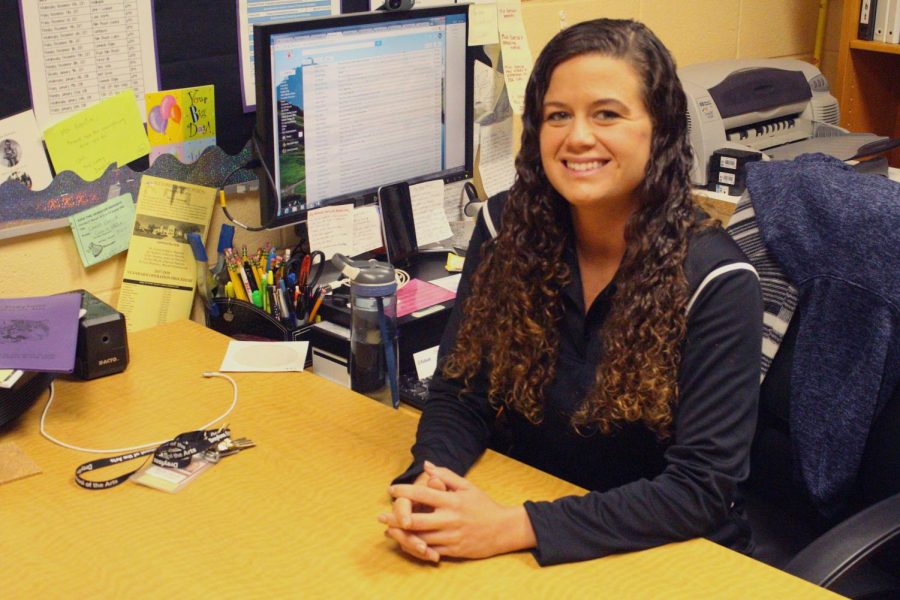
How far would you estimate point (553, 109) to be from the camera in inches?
50.2

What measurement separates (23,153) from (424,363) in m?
0.70

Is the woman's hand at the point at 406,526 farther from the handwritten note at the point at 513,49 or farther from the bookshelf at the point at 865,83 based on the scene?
the bookshelf at the point at 865,83

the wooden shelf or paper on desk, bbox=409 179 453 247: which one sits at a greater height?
the wooden shelf

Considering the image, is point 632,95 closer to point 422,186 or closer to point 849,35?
point 422,186

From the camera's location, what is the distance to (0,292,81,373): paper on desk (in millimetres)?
1331

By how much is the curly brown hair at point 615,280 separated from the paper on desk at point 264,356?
11.8 inches

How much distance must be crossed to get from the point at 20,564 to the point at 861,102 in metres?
2.73

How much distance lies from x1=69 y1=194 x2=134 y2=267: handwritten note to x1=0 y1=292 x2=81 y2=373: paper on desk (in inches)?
5.2

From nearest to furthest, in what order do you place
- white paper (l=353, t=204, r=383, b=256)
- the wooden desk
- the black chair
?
1. the wooden desk
2. the black chair
3. white paper (l=353, t=204, r=383, b=256)

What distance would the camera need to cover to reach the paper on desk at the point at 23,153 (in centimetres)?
147

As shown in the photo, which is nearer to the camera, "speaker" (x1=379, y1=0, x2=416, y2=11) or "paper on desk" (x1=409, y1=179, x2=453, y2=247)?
"speaker" (x1=379, y1=0, x2=416, y2=11)

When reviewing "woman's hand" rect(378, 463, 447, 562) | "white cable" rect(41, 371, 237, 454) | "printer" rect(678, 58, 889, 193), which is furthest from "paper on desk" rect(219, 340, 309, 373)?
"printer" rect(678, 58, 889, 193)

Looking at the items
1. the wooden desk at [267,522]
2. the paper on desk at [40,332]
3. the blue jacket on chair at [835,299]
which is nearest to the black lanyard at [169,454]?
the wooden desk at [267,522]

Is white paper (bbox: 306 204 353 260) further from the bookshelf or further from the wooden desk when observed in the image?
the bookshelf
